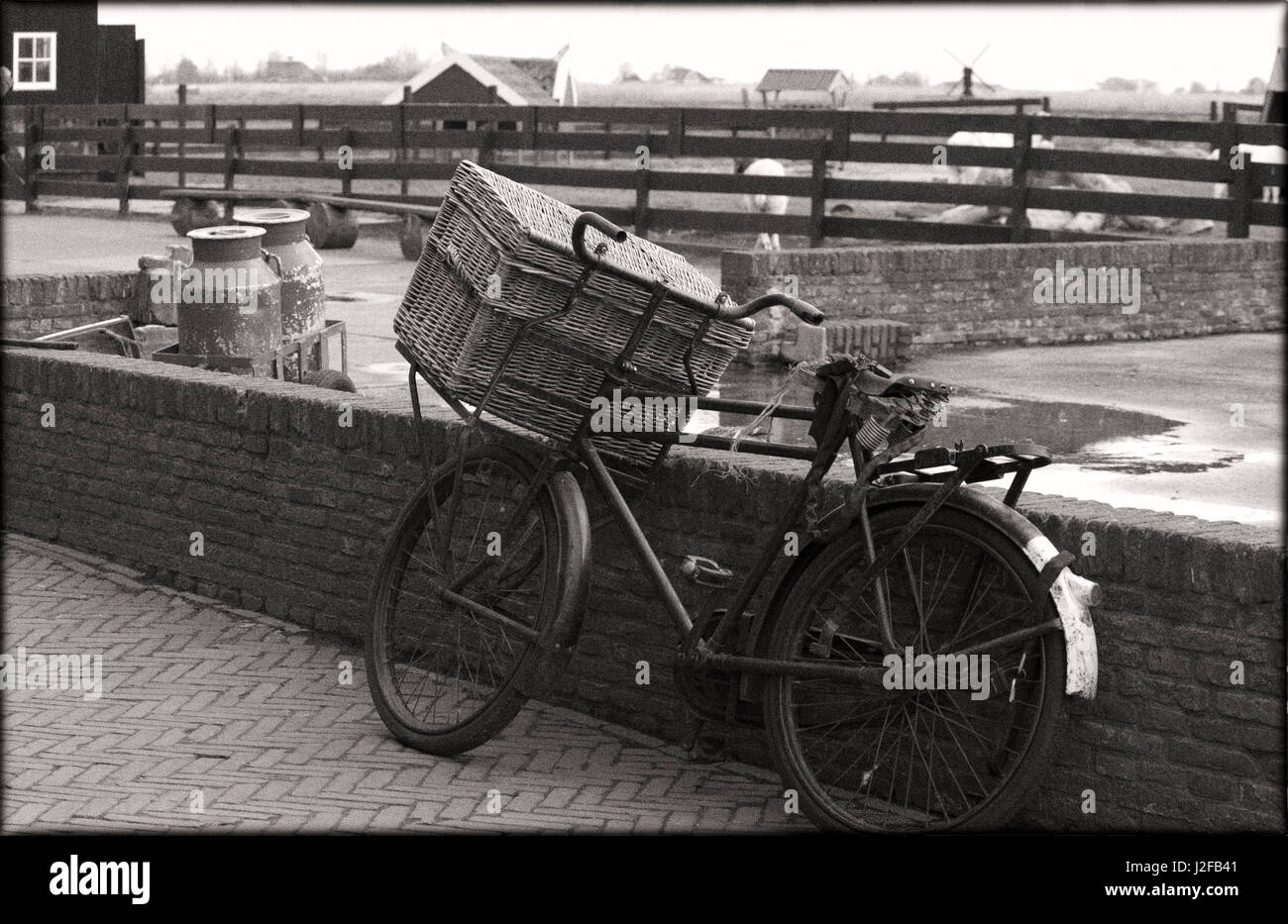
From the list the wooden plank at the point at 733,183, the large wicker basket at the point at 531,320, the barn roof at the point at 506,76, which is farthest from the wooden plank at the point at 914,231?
the barn roof at the point at 506,76

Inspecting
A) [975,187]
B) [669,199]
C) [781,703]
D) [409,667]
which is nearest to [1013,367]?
[975,187]

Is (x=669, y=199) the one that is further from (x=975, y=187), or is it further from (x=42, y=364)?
(x=42, y=364)

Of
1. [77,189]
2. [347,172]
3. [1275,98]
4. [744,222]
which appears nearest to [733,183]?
[744,222]

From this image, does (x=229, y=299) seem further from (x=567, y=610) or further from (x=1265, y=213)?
(x=1265, y=213)

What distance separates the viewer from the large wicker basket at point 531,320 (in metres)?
4.50

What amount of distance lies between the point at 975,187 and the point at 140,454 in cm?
1262

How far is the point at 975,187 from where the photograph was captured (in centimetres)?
1772

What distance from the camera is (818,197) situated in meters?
18.2

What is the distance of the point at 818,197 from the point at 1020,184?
7.11 feet

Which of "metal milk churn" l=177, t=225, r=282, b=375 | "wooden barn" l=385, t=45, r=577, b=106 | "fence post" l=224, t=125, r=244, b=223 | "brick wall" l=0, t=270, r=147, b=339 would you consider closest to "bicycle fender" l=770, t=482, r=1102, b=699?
"metal milk churn" l=177, t=225, r=282, b=375

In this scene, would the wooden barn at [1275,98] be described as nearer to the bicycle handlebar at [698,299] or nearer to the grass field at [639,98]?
the bicycle handlebar at [698,299]

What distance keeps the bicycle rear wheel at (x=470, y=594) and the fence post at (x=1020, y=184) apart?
12667mm

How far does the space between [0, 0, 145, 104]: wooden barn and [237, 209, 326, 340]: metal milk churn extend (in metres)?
25.3

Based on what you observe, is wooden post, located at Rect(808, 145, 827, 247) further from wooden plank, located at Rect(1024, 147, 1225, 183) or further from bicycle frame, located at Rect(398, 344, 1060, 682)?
bicycle frame, located at Rect(398, 344, 1060, 682)
